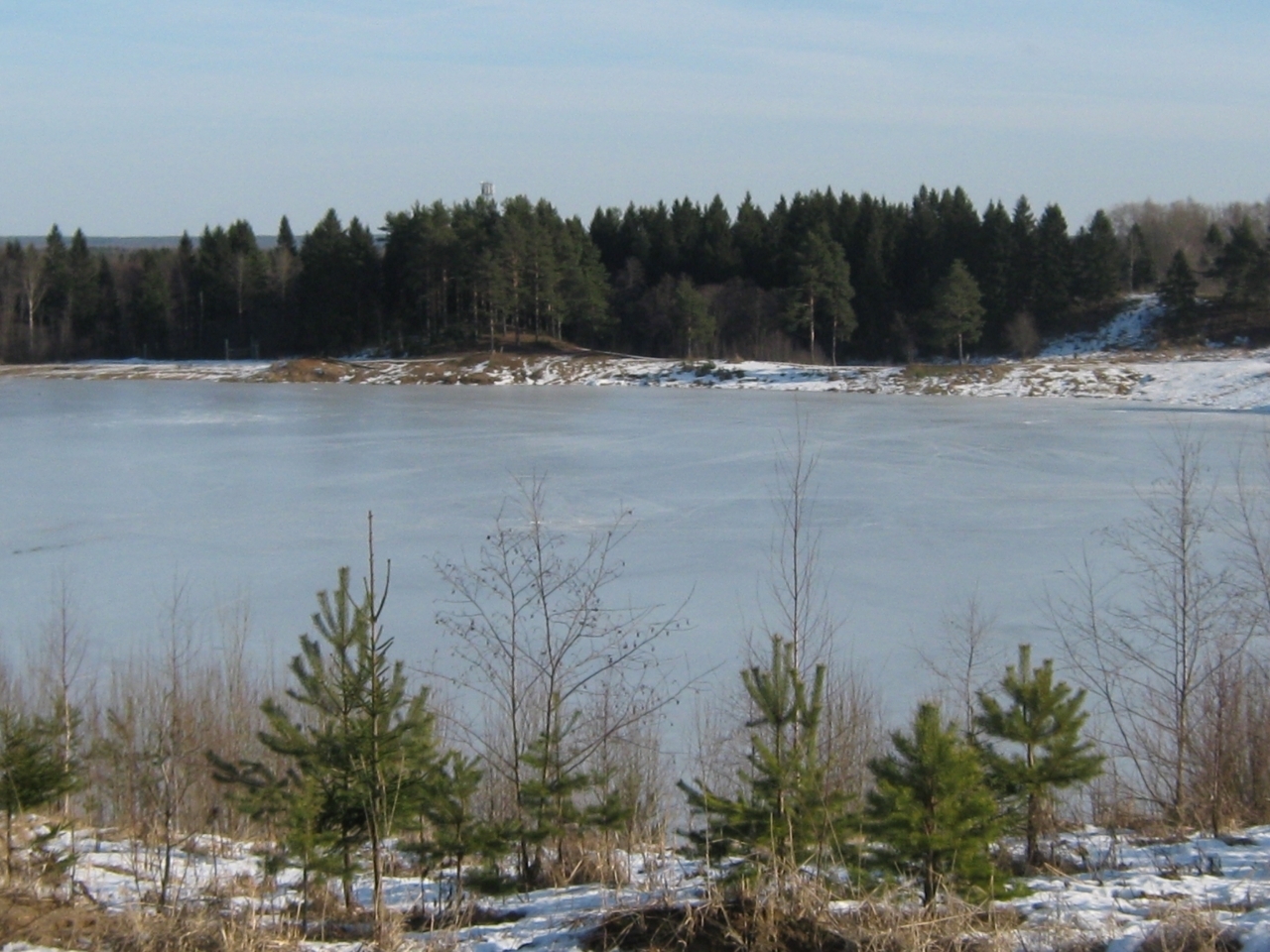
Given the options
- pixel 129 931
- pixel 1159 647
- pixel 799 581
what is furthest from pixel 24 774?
pixel 1159 647

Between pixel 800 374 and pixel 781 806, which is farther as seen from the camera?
pixel 800 374

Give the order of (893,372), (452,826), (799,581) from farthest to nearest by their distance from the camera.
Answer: (893,372) < (799,581) < (452,826)

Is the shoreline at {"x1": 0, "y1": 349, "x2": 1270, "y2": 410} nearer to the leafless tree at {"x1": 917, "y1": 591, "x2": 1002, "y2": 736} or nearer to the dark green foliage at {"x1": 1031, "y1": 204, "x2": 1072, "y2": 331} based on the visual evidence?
the dark green foliage at {"x1": 1031, "y1": 204, "x2": 1072, "y2": 331}

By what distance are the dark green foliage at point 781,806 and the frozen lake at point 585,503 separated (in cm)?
375

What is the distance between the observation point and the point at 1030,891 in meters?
5.08

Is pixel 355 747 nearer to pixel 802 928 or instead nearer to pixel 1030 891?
pixel 802 928

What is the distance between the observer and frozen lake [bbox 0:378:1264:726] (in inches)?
460

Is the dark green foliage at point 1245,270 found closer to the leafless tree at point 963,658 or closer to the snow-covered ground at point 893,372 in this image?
the snow-covered ground at point 893,372

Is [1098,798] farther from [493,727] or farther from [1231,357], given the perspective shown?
[1231,357]

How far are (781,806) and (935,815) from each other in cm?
73

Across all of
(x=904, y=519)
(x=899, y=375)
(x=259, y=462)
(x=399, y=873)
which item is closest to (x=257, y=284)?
(x=899, y=375)

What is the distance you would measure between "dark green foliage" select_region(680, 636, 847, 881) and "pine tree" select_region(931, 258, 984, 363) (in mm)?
41966

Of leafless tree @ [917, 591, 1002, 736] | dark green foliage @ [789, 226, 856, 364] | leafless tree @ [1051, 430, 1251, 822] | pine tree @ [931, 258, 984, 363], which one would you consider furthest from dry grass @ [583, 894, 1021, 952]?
dark green foliage @ [789, 226, 856, 364]

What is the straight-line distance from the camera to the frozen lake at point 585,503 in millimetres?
11680
